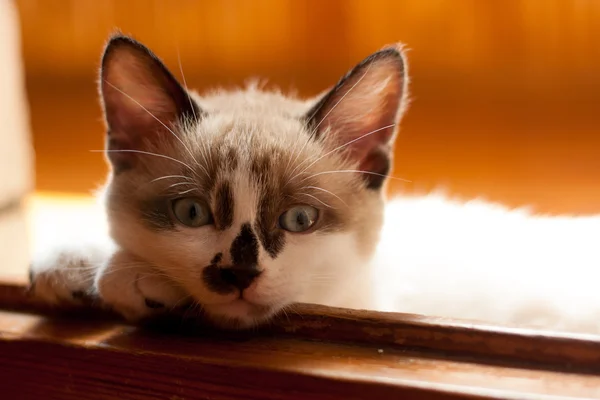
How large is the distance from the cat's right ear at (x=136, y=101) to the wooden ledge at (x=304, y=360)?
329 mm

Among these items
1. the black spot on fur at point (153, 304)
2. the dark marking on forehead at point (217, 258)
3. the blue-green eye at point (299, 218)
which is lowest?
the black spot on fur at point (153, 304)

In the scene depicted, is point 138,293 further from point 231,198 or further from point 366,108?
point 366,108

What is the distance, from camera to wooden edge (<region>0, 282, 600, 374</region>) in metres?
0.80

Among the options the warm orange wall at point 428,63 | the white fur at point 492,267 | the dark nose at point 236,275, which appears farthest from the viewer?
the warm orange wall at point 428,63

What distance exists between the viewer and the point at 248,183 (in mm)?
979

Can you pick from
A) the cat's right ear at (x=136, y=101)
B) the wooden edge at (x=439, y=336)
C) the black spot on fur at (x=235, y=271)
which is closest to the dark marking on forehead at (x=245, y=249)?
the black spot on fur at (x=235, y=271)

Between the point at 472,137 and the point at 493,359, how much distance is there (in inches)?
60.8

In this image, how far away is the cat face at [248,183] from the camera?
93cm

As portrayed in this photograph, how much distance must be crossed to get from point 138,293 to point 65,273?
0.57ft

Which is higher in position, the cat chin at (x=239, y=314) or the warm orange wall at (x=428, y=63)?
the warm orange wall at (x=428, y=63)

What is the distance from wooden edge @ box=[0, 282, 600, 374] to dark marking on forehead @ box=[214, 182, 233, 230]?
15 cm

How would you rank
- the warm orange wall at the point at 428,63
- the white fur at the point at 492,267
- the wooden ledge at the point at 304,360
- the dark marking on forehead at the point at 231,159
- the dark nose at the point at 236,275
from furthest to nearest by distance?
the warm orange wall at the point at 428,63, the white fur at the point at 492,267, the dark marking on forehead at the point at 231,159, the dark nose at the point at 236,275, the wooden ledge at the point at 304,360

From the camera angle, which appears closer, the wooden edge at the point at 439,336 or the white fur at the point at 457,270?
the wooden edge at the point at 439,336

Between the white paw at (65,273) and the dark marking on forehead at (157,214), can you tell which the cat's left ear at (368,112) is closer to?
the dark marking on forehead at (157,214)
